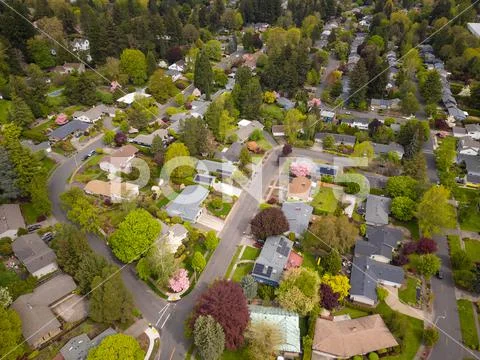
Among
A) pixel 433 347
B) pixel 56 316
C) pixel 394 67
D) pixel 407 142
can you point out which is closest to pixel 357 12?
pixel 394 67

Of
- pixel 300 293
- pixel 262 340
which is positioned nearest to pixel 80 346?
pixel 262 340

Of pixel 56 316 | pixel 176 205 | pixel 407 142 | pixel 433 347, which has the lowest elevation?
pixel 56 316

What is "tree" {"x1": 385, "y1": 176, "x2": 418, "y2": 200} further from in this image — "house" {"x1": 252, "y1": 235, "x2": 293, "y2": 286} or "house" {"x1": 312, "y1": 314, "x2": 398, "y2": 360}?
"house" {"x1": 312, "y1": 314, "x2": 398, "y2": 360}

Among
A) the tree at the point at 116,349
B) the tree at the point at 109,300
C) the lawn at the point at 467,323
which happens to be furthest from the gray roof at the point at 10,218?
the lawn at the point at 467,323

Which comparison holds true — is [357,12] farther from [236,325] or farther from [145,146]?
[236,325]

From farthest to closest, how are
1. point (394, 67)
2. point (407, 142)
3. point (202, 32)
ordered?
point (202, 32) → point (394, 67) → point (407, 142)

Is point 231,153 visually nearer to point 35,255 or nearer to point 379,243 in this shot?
point 379,243
